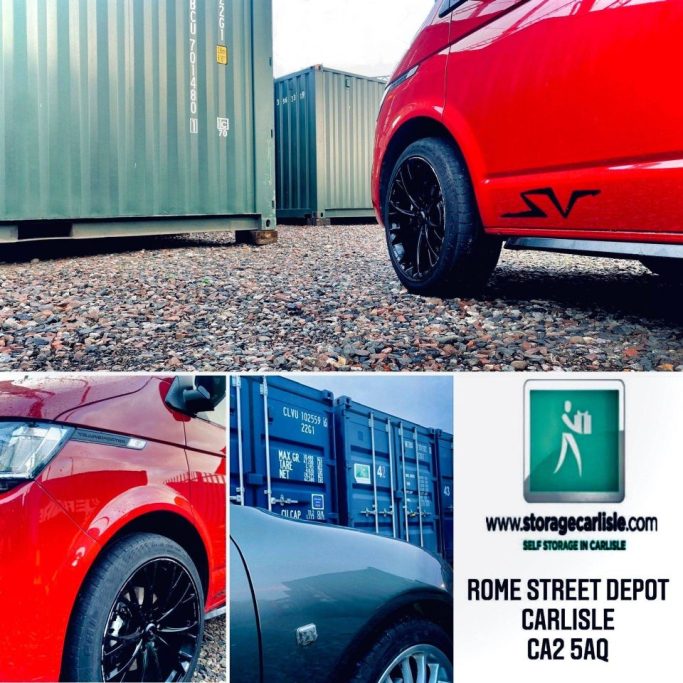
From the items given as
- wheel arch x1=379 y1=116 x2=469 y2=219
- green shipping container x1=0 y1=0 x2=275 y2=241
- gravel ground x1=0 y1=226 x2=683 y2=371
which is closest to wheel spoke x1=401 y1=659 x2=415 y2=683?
gravel ground x1=0 y1=226 x2=683 y2=371

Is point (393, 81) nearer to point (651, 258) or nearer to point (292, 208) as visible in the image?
point (651, 258)

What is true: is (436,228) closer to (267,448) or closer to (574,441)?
(574,441)

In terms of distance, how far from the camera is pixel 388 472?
162cm

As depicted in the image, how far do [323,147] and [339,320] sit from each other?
4113mm

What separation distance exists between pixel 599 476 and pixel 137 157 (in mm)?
3167

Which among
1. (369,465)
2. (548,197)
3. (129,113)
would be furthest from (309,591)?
(129,113)

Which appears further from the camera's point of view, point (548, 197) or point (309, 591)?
point (548, 197)

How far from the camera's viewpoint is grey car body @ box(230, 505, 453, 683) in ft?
4.96

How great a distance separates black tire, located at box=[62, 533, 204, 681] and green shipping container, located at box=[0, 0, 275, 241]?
2301mm

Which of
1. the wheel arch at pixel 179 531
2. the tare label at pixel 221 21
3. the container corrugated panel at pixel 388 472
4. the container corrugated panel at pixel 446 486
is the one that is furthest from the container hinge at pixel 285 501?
the tare label at pixel 221 21

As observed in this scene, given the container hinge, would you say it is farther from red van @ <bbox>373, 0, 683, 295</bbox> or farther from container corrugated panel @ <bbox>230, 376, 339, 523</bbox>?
red van @ <bbox>373, 0, 683, 295</bbox>

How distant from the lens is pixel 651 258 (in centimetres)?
192

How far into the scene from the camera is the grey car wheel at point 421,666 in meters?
1.63

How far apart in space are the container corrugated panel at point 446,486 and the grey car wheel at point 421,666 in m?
0.23
